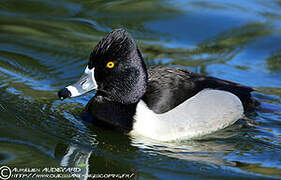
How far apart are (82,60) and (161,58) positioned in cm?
151

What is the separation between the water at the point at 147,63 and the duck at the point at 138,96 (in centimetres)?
19

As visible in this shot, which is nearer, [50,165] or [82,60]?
[50,165]

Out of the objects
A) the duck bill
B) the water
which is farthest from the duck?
the water

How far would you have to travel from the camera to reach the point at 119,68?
687 centimetres

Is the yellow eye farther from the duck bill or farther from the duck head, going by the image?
the duck bill

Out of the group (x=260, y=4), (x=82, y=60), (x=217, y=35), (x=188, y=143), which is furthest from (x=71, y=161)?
(x=260, y=4)

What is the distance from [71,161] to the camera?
612 cm

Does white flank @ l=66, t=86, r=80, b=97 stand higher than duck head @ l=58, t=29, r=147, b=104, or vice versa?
duck head @ l=58, t=29, r=147, b=104

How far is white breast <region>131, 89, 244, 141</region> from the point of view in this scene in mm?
6906

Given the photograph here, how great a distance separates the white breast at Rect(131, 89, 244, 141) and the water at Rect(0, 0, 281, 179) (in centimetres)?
14

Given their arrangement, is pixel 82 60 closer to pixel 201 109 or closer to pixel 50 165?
pixel 201 109

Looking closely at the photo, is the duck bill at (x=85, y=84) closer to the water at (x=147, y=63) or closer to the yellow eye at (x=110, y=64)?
the yellow eye at (x=110, y=64)

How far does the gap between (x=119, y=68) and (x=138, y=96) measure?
49 cm

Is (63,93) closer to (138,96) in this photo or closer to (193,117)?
(138,96)
